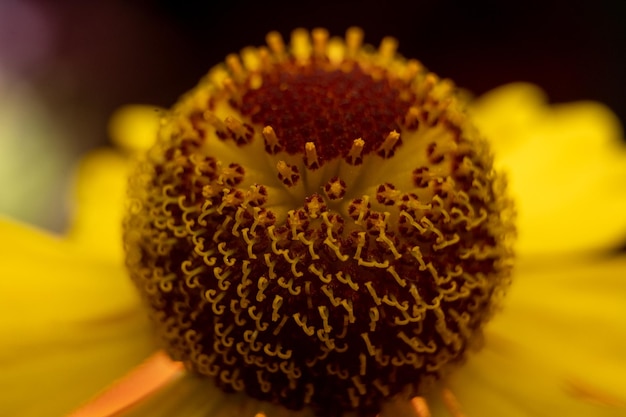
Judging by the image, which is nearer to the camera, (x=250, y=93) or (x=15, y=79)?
(x=250, y=93)

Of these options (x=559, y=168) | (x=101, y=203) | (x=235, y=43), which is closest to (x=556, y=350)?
(x=559, y=168)

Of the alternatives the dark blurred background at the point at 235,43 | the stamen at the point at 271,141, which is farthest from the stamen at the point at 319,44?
the dark blurred background at the point at 235,43

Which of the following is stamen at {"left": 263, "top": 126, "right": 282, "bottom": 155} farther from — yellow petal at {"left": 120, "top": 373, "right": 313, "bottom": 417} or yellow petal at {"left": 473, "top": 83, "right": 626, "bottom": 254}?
yellow petal at {"left": 473, "top": 83, "right": 626, "bottom": 254}

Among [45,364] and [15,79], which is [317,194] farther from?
[15,79]

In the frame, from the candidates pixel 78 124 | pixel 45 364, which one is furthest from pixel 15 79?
pixel 45 364

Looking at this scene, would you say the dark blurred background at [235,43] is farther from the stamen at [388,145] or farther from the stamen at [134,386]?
the stamen at [388,145]

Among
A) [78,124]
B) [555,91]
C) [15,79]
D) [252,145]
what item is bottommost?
[252,145]

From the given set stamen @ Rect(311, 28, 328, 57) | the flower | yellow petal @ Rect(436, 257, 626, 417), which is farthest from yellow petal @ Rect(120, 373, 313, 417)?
stamen @ Rect(311, 28, 328, 57)
